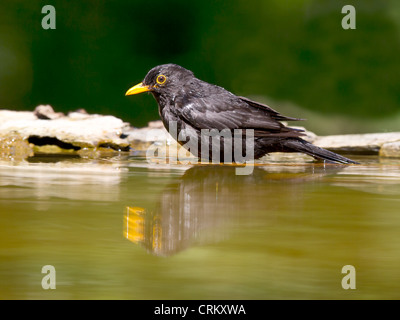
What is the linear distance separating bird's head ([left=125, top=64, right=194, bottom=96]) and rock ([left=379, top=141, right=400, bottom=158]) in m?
2.16

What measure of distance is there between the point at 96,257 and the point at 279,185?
1.58 m

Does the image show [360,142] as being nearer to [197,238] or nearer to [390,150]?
[390,150]

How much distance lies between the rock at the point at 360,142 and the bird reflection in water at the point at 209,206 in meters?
2.23

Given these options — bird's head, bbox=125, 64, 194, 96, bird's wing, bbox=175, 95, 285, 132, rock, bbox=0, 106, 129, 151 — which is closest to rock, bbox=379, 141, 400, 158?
bird's wing, bbox=175, 95, 285, 132

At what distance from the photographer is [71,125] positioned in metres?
5.76

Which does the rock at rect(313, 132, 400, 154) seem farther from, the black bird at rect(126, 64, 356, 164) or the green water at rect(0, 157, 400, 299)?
the green water at rect(0, 157, 400, 299)

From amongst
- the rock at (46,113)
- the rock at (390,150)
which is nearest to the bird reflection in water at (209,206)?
the rock at (390,150)

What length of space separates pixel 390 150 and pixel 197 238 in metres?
4.18

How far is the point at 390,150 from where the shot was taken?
5449 millimetres

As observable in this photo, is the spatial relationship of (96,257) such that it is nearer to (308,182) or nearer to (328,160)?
(308,182)

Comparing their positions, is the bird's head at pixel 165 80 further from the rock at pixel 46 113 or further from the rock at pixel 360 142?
the rock at pixel 46 113

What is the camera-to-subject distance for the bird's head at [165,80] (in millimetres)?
4371

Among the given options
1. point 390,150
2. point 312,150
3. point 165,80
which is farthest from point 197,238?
point 390,150

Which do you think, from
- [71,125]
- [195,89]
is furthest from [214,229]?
[71,125]
